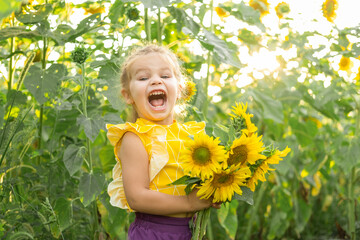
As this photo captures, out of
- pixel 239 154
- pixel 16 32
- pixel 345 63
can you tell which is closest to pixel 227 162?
pixel 239 154

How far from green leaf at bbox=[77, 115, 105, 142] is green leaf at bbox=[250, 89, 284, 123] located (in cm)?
69

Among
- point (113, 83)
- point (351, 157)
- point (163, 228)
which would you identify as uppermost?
point (113, 83)

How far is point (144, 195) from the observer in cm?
100

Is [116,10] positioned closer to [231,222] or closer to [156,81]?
[156,81]

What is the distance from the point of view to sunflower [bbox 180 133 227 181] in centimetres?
86

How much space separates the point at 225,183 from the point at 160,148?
22 centimetres

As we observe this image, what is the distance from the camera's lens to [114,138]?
3.66ft

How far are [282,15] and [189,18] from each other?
2.34ft

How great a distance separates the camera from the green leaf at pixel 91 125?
1.38 meters

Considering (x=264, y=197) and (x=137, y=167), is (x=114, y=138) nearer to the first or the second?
(x=137, y=167)

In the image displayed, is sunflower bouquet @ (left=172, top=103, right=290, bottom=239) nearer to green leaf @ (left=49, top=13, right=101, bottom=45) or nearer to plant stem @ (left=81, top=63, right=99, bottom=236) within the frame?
plant stem @ (left=81, top=63, right=99, bottom=236)

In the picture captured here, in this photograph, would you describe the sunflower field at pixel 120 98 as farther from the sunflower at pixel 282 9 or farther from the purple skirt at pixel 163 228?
the purple skirt at pixel 163 228

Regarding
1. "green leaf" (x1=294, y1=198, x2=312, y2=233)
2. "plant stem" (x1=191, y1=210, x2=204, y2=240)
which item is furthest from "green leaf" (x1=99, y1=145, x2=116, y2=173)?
"green leaf" (x1=294, y1=198, x2=312, y2=233)

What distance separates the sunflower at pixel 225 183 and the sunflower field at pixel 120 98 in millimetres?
74
